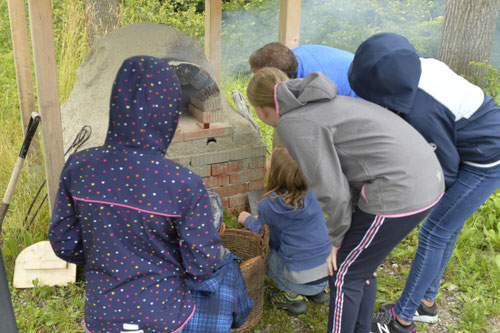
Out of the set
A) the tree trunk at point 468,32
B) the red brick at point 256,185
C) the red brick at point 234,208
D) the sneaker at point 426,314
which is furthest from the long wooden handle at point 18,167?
the tree trunk at point 468,32

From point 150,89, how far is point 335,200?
0.90 metres

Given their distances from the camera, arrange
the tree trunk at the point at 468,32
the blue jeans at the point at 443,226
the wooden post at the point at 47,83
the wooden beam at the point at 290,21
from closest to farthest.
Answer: the blue jeans at the point at 443,226 → the wooden post at the point at 47,83 → the wooden beam at the point at 290,21 → the tree trunk at the point at 468,32

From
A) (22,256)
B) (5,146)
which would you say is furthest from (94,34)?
(22,256)

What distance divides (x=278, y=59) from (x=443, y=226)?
146 cm

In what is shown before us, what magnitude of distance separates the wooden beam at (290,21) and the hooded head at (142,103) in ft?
6.87

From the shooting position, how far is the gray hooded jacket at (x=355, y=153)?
1967 millimetres

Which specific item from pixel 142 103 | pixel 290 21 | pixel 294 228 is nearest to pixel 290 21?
pixel 290 21

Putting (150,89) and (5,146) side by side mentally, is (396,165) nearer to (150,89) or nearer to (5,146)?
(150,89)

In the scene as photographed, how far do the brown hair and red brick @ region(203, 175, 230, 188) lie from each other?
3.74ft

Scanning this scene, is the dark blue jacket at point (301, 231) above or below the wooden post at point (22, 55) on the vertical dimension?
below

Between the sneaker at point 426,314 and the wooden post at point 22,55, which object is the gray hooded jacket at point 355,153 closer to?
the sneaker at point 426,314

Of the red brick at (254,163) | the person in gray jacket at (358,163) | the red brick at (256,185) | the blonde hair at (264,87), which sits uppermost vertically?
the blonde hair at (264,87)

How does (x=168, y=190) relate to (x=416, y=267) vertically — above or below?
above

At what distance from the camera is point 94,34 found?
7402 mm
